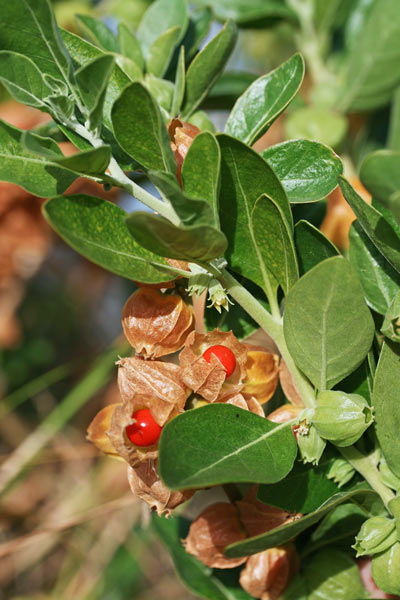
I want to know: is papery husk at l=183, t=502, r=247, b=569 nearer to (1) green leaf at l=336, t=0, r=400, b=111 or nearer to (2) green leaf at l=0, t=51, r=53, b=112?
(2) green leaf at l=0, t=51, r=53, b=112

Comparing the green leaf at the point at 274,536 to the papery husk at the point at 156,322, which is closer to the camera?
the green leaf at the point at 274,536

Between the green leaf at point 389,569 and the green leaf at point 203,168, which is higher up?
the green leaf at point 203,168

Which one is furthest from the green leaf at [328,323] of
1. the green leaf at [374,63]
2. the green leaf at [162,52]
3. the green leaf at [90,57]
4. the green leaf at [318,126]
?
the green leaf at [374,63]

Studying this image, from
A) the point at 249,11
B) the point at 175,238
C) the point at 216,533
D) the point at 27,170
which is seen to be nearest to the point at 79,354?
the point at 249,11

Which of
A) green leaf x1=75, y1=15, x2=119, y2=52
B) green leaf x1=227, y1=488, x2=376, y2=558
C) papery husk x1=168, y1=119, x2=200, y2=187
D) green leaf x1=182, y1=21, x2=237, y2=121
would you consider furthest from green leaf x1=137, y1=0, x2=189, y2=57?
green leaf x1=227, y1=488, x2=376, y2=558

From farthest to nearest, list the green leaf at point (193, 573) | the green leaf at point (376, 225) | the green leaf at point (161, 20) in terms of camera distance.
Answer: the green leaf at point (161, 20) → the green leaf at point (193, 573) → the green leaf at point (376, 225)

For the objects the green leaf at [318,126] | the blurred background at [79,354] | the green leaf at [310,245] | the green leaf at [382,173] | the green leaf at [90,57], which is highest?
the green leaf at [382,173]

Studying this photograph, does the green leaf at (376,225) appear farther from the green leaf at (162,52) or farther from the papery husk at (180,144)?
the green leaf at (162,52)
